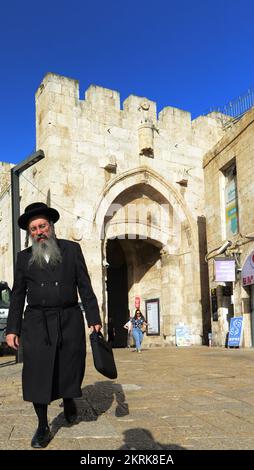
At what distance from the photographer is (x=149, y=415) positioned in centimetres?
467

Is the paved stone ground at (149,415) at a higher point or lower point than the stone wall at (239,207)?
lower

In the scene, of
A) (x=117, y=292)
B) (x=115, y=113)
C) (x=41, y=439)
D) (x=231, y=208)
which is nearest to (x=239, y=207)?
(x=231, y=208)

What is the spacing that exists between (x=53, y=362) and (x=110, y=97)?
1551cm

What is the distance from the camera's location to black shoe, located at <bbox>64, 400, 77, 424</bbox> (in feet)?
13.8

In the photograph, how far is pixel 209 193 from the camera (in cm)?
1812

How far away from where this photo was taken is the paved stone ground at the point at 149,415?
11.9 feet

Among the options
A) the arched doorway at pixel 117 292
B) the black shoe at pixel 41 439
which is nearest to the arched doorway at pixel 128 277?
the arched doorway at pixel 117 292

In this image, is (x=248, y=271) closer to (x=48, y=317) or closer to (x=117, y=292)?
(x=117, y=292)

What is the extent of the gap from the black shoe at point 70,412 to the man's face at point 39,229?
1.42 metres

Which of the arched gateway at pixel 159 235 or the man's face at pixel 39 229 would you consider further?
the arched gateway at pixel 159 235

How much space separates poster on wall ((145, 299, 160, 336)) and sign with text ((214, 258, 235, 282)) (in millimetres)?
5056

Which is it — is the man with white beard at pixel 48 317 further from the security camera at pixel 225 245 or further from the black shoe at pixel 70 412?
the security camera at pixel 225 245

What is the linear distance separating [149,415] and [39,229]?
2.05 metres
